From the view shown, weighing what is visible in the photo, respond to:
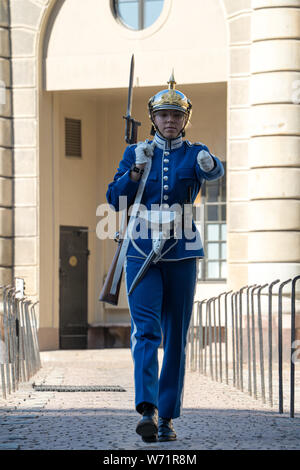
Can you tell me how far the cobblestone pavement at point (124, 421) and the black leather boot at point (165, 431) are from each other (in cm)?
6

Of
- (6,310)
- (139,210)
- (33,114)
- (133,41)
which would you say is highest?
(133,41)

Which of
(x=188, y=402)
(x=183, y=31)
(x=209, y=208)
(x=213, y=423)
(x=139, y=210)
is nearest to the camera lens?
→ (x=139, y=210)

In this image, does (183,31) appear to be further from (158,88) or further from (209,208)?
(209,208)

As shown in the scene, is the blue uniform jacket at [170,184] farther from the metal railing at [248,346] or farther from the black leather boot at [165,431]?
the metal railing at [248,346]

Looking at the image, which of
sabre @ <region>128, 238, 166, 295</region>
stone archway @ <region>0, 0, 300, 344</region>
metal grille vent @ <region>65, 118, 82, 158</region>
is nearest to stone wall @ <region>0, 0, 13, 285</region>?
stone archway @ <region>0, 0, 300, 344</region>

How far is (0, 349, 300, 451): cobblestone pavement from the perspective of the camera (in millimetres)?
5449

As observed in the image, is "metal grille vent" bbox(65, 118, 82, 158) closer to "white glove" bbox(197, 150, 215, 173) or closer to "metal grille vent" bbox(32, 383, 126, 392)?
"metal grille vent" bbox(32, 383, 126, 392)

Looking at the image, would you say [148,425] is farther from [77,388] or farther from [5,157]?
[5,157]

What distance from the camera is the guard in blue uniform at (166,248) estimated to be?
225 inches

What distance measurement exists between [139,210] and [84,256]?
1235 cm

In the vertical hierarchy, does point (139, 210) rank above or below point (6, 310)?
above

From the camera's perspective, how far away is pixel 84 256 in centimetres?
1820

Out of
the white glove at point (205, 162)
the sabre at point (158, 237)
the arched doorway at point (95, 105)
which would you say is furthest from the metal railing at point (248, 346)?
the arched doorway at point (95, 105)

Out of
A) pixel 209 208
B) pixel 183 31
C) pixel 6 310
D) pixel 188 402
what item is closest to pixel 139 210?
pixel 188 402
